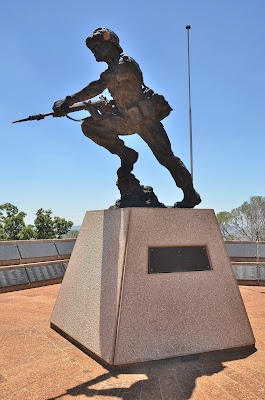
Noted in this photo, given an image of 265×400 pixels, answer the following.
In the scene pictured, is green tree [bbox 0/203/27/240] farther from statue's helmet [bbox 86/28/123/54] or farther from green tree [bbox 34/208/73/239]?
statue's helmet [bbox 86/28/123/54]

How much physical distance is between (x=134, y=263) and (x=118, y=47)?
3.15m

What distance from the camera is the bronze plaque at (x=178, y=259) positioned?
3.81m

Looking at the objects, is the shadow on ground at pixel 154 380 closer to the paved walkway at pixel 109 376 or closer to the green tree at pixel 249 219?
the paved walkway at pixel 109 376

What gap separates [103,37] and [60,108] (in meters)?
1.21

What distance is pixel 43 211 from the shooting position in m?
33.8

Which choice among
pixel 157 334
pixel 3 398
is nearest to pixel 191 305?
pixel 157 334

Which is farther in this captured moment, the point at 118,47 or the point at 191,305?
the point at 118,47

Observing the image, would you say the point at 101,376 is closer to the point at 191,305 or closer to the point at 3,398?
the point at 3,398

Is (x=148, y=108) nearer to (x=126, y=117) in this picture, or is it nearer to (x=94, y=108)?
(x=126, y=117)

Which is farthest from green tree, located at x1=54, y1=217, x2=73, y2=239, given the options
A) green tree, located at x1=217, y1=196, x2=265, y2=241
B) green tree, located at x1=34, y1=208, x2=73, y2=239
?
green tree, located at x1=217, y1=196, x2=265, y2=241

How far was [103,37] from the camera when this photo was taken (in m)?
4.38

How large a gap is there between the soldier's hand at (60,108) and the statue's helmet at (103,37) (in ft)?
3.19

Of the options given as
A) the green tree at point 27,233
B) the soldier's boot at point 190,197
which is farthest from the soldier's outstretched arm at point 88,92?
the green tree at point 27,233

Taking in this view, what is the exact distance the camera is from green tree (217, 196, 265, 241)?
3397 cm
